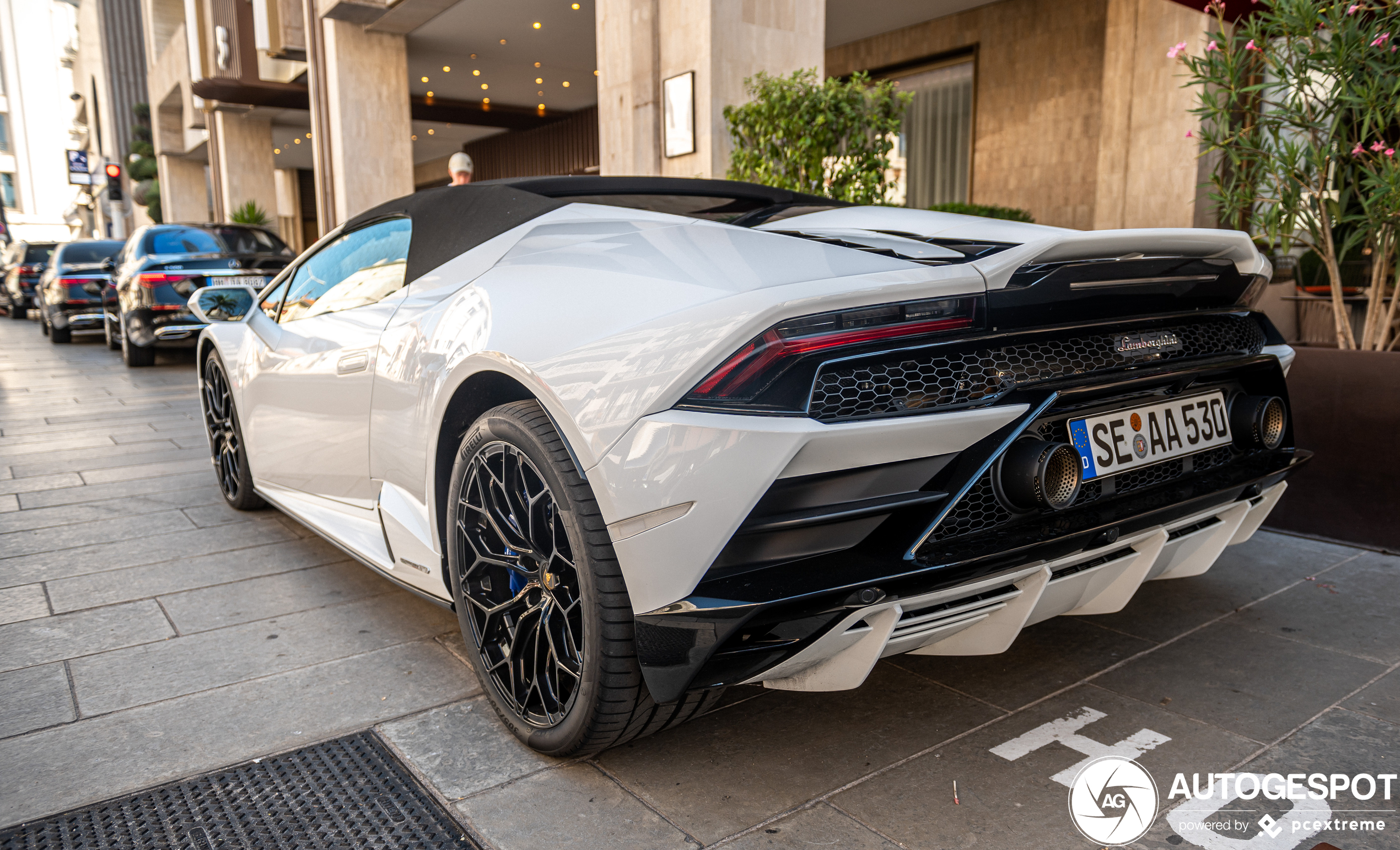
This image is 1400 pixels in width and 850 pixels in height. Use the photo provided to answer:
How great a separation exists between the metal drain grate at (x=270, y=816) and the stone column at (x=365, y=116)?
13.5 m

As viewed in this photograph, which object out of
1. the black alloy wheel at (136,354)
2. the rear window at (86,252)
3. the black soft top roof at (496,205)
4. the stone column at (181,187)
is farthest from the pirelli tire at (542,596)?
the stone column at (181,187)

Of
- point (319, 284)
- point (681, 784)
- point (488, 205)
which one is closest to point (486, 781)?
point (681, 784)

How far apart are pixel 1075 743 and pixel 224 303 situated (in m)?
3.58

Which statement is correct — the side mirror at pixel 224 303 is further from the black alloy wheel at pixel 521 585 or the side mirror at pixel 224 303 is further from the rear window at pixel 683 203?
the black alloy wheel at pixel 521 585

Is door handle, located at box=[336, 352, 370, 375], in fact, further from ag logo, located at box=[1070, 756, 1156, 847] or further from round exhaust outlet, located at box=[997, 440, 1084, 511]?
ag logo, located at box=[1070, 756, 1156, 847]

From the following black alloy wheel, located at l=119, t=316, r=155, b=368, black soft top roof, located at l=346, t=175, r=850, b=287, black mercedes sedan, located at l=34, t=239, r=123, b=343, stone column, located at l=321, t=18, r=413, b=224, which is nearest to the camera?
black soft top roof, located at l=346, t=175, r=850, b=287

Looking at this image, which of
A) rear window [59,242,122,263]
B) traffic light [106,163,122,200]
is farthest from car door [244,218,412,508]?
traffic light [106,163,122,200]

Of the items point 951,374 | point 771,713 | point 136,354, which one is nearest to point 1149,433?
point 951,374

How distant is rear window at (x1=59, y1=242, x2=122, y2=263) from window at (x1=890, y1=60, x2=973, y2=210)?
12.8 m

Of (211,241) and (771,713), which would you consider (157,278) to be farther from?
(771,713)

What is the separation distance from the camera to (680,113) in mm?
7609

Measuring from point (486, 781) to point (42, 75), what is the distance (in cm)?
10843

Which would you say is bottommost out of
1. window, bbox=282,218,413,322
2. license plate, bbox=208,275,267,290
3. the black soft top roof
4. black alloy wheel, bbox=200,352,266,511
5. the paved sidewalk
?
the paved sidewalk

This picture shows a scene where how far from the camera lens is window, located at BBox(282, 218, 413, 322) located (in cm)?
266
